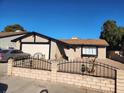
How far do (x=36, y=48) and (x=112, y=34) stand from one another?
2519 cm

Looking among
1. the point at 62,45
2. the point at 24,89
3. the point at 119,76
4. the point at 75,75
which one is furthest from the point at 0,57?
the point at 119,76

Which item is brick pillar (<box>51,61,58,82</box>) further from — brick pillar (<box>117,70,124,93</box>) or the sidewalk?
brick pillar (<box>117,70,124,93</box>)

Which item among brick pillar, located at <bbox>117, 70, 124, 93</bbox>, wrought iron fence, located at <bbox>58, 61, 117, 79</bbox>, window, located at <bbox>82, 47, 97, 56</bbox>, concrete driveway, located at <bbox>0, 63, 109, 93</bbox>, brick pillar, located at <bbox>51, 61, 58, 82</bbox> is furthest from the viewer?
window, located at <bbox>82, 47, 97, 56</bbox>

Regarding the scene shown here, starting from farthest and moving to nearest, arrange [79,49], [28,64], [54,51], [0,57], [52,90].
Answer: [79,49]
[54,51]
[0,57]
[28,64]
[52,90]

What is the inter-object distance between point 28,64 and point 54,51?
13.7 metres

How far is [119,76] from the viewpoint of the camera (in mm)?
9328

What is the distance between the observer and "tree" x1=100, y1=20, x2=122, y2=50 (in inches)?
1845

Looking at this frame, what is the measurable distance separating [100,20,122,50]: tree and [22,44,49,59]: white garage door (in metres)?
24.2

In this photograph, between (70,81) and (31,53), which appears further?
(31,53)

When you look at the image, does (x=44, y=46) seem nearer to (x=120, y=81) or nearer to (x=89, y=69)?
(x=89, y=69)

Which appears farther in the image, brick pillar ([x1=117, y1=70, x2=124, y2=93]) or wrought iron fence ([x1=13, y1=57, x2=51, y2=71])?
wrought iron fence ([x1=13, y1=57, x2=51, y2=71])

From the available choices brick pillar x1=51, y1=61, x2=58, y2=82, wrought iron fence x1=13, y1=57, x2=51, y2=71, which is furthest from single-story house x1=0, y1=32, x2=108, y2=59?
brick pillar x1=51, y1=61, x2=58, y2=82

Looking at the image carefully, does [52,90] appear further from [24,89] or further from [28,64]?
[28,64]

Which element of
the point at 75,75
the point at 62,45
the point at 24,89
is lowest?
the point at 24,89
